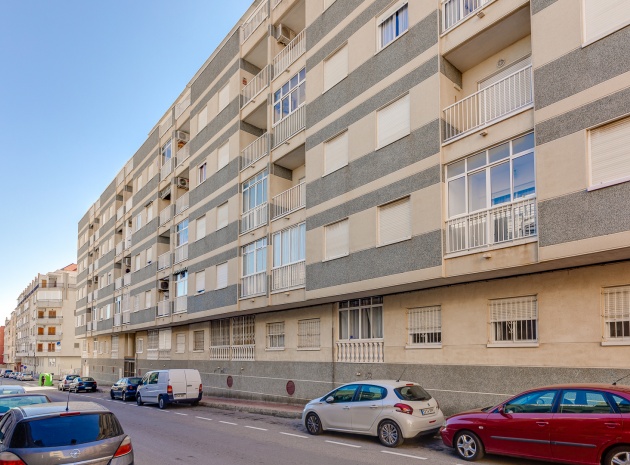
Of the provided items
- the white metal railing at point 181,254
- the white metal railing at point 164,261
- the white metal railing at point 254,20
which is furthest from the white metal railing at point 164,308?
the white metal railing at point 254,20

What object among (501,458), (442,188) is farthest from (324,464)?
(442,188)

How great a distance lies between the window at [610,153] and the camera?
10430mm

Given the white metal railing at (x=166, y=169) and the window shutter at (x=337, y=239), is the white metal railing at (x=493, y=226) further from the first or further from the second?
the white metal railing at (x=166, y=169)

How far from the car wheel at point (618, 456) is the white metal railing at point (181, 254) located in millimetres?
25137

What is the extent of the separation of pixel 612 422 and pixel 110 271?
4532 centimetres

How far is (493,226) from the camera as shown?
12953 millimetres

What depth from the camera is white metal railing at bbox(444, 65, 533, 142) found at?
13.0 m

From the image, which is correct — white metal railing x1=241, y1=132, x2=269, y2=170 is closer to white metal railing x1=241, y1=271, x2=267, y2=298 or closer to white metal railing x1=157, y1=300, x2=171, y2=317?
white metal railing x1=241, y1=271, x2=267, y2=298

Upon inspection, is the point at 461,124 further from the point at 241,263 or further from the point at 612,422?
the point at 241,263

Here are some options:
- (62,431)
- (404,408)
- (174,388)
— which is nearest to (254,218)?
(174,388)

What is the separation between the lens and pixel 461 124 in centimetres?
1466

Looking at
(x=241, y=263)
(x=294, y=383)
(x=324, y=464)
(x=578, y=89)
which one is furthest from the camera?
(x=241, y=263)

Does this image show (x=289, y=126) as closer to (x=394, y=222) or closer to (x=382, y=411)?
(x=394, y=222)

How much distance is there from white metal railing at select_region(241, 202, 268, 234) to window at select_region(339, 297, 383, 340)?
6.01 metres
